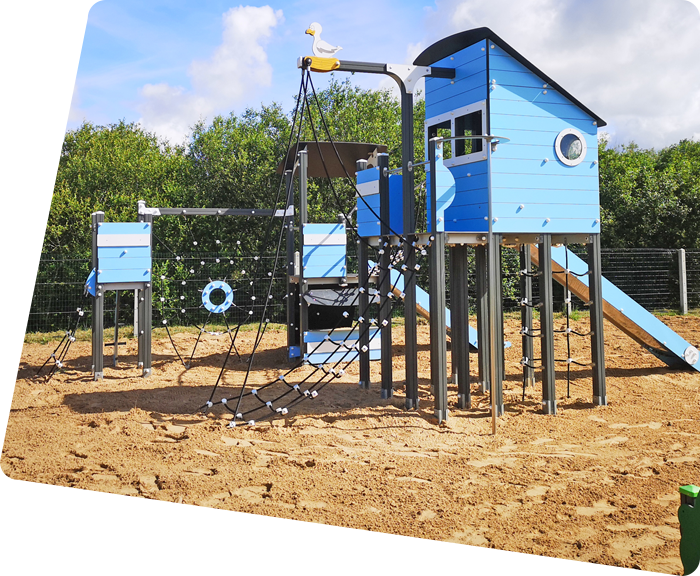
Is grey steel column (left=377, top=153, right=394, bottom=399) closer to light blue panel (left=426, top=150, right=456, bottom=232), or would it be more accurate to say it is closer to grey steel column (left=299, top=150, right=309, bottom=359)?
light blue panel (left=426, top=150, right=456, bottom=232)

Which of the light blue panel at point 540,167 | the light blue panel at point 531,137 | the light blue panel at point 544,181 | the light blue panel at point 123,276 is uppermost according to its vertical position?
the light blue panel at point 531,137

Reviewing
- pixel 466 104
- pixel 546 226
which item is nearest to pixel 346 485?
pixel 546 226

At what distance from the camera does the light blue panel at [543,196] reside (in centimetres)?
595

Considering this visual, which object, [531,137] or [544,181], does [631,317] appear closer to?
[544,181]

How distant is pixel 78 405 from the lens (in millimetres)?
6633

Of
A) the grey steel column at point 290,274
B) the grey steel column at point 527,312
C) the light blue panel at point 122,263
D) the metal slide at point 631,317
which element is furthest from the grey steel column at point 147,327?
the metal slide at point 631,317

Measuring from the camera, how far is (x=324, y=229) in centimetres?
864

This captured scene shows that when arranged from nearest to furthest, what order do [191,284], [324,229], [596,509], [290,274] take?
[596,509], [324,229], [290,274], [191,284]

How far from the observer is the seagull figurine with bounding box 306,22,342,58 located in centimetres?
567

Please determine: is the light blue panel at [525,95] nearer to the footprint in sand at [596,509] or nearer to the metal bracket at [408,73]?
the metal bracket at [408,73]

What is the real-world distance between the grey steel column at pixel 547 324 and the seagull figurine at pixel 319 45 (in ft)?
8.70

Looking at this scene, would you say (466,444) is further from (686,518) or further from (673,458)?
(686,518)

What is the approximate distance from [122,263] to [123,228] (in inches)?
17.9

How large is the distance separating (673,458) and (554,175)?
2847mm
